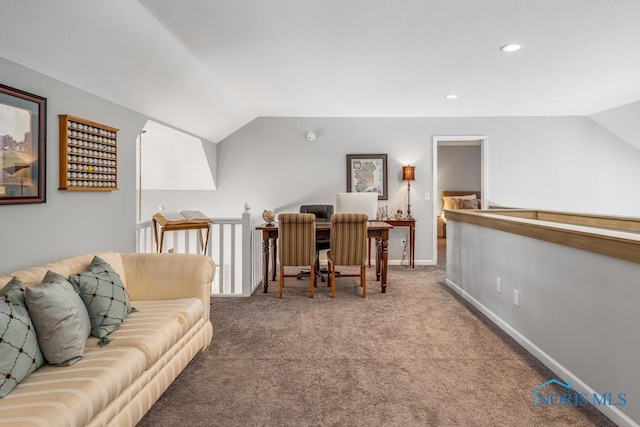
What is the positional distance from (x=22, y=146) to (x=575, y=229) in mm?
3264

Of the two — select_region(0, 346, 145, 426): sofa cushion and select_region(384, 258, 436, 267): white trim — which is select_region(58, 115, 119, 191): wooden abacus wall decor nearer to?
select_region(0, 346, 145, 426): sofa cushion

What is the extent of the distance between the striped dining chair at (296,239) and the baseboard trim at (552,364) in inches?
68.6

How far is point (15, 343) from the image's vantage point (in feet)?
4.43

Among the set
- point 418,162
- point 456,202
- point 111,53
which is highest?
point 111,53

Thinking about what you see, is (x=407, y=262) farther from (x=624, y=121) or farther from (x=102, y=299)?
(x=102, y=299)

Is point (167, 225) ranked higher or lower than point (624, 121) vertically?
lower

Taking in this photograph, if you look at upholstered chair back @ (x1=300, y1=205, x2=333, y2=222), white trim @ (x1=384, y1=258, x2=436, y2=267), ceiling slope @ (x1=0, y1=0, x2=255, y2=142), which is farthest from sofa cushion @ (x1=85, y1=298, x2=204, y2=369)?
white trim @ (x1=384, y1=258, x2=436, y2=267)

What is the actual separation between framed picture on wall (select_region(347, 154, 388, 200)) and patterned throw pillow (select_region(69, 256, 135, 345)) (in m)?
3.93

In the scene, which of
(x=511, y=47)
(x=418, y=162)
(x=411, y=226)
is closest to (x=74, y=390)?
(x=511, y=47)

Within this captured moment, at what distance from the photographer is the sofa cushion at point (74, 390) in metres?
1.16

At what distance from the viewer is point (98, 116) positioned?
268cm

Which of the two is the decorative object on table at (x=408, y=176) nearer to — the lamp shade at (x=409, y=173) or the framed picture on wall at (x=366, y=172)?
the lamp shade at (x=409, y=173)

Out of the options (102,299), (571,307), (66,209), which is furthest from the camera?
(66,209)

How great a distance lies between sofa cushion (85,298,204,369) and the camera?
67.4 inches
